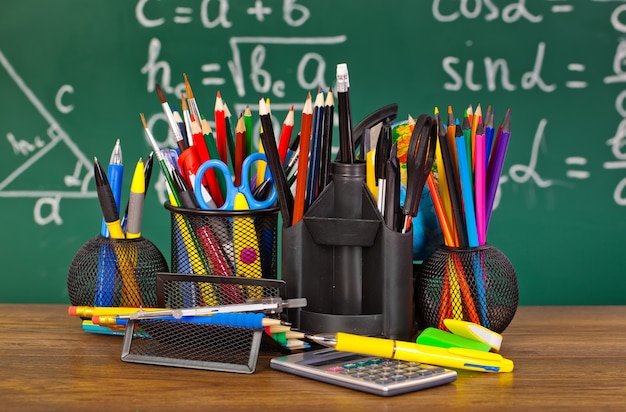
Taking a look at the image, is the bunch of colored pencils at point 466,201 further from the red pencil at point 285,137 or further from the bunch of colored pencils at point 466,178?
the red pencil at point 285,137

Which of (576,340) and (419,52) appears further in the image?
(419,52)

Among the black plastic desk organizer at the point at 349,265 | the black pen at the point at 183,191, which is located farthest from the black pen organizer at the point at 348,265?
the black pen at the point at 183,191

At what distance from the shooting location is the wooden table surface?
24.5 inches

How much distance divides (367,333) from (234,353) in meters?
0.12

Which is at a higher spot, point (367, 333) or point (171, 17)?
point (171, 17)

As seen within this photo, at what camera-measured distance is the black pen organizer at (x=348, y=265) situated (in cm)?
77

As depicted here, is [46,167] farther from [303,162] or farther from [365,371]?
[365,371]

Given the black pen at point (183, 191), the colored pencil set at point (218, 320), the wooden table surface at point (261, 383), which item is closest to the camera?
the wooden table surface at point (261, 383)

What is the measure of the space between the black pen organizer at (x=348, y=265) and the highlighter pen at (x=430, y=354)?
0.05m

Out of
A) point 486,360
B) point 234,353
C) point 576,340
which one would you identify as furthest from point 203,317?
point 576,340

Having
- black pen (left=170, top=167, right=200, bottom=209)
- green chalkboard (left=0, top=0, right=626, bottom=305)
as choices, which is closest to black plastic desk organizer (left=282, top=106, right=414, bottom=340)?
black pen (left=170, top=167, right=200, bottom=209)

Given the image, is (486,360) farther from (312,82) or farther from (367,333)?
(312,82)

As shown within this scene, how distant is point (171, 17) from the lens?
1.65 m

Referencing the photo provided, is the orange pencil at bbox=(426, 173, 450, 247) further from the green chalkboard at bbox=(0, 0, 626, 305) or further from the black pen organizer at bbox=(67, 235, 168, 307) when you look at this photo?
the green chalkboard at bbox=(0, 0, 626, 305)
